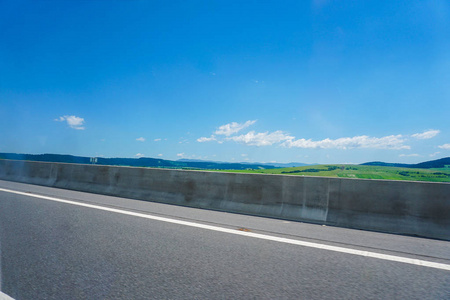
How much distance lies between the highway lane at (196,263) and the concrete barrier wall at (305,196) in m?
0.53

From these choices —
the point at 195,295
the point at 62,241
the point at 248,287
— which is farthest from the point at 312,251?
the point at 62,241

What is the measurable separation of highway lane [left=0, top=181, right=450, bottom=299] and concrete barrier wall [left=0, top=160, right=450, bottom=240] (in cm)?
53

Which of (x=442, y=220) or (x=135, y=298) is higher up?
(x=442, y=220)

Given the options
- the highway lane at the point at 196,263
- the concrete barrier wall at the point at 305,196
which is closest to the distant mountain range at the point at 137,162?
the concrete barrier wall at the point at 305,196

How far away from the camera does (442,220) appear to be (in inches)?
235

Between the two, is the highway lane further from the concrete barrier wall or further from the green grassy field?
the green grassy field

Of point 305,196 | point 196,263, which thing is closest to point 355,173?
point 305,196

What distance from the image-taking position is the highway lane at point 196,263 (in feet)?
10.4

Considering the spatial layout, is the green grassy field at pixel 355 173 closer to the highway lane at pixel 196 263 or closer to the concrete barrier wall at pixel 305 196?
the concrete barrier wall at pixel 305 196

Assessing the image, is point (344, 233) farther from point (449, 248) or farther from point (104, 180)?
point (104, 180)

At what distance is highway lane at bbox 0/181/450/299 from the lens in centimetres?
316

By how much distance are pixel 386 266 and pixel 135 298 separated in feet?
10.3

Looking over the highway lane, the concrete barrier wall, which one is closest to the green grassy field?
the concrete barrier wall

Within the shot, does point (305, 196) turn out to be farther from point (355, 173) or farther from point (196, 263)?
point (355, 173)
